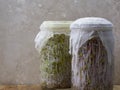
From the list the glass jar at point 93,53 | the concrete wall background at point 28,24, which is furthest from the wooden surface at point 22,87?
the glass jar at point 93,53

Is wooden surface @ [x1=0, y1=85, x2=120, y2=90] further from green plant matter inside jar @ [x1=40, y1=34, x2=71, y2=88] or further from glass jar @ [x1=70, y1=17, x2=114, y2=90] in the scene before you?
glass jar @ [x1=70, y1=17, x2=114, y2=90]

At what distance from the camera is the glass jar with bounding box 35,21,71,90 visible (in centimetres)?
77

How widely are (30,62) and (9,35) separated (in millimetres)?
137

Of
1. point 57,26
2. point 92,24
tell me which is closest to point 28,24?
point 57,26

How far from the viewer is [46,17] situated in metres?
0.93

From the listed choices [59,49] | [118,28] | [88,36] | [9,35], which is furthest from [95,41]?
[9,35]

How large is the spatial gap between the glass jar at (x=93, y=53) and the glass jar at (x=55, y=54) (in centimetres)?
10

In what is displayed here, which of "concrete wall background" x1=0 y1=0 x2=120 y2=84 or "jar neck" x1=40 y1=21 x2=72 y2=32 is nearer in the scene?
"jar neck" x1=40 y1=21 x2=72 y2=32

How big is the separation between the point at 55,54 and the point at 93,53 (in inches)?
6.4

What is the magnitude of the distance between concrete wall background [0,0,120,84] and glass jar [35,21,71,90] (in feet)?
0.49

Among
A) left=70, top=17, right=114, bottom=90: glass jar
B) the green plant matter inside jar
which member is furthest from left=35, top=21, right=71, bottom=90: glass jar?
left=70, top=17, right=114, bottom=90: glass jar

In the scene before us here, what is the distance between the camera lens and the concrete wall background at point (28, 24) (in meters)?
0.91

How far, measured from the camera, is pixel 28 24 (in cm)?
94

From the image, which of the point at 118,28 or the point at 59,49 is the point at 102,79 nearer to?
the point at 59,49
